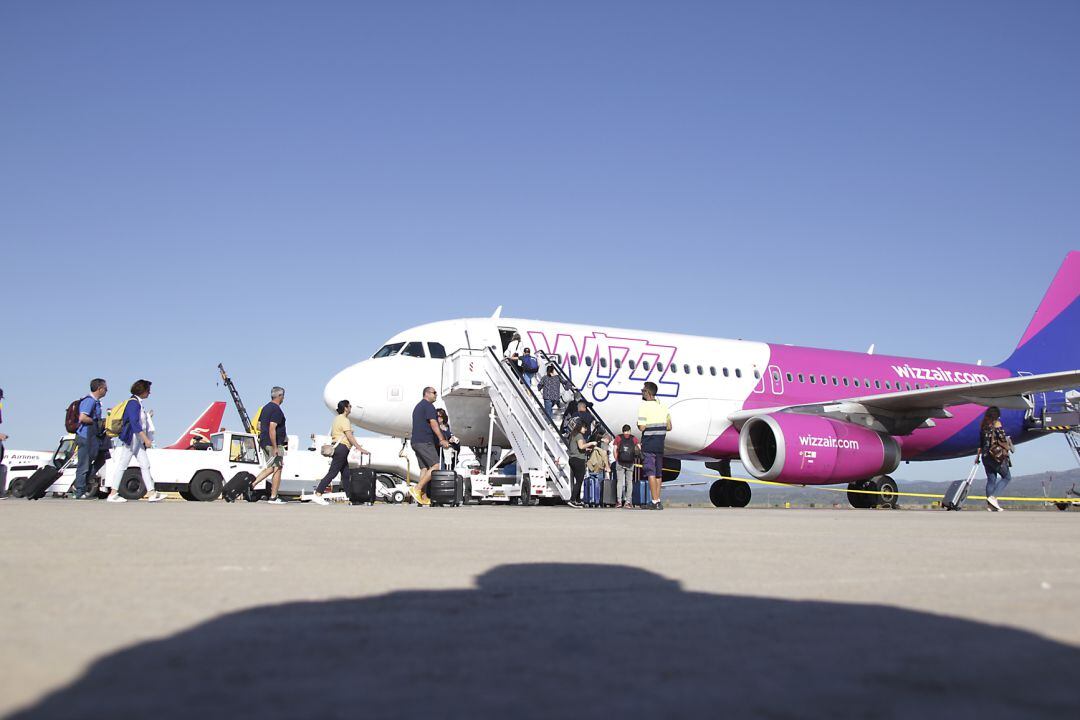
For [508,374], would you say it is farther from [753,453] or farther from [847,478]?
[847,478]

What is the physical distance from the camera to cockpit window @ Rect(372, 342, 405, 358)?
1744cm

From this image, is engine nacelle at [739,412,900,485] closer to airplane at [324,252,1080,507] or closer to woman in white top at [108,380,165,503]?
airplane at [324,252,1080,507]

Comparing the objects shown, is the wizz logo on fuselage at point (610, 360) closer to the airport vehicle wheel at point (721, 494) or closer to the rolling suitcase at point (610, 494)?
the rolling suitcase at point (610, 494)

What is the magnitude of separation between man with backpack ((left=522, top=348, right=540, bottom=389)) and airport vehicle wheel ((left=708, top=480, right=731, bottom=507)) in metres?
6.49

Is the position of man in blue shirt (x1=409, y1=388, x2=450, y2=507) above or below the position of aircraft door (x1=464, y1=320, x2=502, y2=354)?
below

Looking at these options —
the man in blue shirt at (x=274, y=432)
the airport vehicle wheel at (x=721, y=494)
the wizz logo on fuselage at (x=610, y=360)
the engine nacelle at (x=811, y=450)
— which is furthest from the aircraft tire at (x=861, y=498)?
the man in blue shirt at (x=274, y=432)

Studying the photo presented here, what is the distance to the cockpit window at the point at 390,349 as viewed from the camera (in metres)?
17.4

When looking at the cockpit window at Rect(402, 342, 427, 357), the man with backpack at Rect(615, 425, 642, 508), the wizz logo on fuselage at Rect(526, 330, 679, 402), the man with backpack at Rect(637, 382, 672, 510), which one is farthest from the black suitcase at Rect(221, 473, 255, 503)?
the man with backpack at Rect(637, 382, 672, 510)

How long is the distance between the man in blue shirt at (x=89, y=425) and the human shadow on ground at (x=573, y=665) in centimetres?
1154

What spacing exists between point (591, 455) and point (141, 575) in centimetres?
1192

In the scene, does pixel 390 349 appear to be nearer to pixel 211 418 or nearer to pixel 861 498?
pixel 861 498

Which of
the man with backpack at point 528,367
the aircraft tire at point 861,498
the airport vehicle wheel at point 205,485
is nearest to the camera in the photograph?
the man with backpack at point 528,367

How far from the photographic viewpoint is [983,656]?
231cm

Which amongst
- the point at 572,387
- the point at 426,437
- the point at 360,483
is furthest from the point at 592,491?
the point at 360,483
